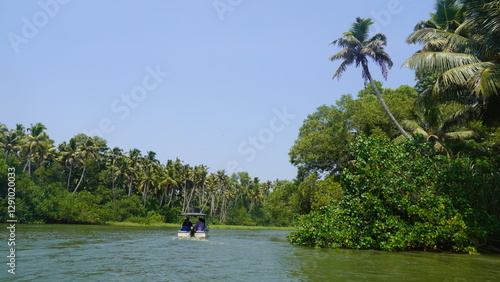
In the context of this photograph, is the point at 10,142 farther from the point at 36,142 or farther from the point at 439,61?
the point at 439,61

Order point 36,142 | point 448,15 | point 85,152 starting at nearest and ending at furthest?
point 448,15 → point 36,142 → point 85,152

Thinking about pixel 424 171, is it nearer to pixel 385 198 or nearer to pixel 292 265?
pixel 385 198

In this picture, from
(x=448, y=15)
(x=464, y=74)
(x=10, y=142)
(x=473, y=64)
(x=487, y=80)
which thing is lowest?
(x=487, y=80)

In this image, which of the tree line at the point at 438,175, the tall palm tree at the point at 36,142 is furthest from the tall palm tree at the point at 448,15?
the tall palm tree at the point at 36,142

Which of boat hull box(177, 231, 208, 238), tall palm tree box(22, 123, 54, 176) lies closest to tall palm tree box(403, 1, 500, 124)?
boat hull box(177, 231, 208, 238)

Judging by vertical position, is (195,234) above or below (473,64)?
below

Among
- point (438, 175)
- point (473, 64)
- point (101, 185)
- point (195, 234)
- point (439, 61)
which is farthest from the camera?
point (101, 185)

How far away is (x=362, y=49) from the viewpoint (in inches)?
1067

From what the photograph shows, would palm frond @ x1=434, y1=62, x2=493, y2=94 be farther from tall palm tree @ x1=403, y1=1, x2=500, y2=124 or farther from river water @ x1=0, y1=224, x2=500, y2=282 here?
river water @ x1=0, y1=224, x2=500, y2=282

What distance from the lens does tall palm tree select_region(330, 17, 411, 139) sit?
27109 millimetres

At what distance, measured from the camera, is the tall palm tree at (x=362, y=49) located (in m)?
27.1

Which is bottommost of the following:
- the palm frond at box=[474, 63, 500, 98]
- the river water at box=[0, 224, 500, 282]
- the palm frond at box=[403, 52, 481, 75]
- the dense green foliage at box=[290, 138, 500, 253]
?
the river water at box=[0, 224, 500, 282]

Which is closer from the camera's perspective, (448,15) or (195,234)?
(448,15)

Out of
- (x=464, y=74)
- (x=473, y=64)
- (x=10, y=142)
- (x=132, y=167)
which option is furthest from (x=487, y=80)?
(x=10, y=142)
